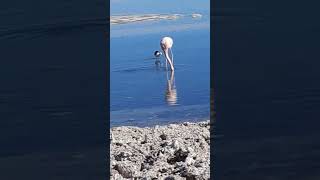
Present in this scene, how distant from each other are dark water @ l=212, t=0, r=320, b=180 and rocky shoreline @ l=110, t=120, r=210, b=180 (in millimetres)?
569

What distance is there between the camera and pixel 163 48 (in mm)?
4664

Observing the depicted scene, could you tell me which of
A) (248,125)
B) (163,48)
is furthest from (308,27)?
(163,48)

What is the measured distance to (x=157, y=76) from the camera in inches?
188

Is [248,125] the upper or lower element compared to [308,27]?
lower

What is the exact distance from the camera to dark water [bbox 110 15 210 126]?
13.9 feet

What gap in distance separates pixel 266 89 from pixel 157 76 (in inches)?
99.4

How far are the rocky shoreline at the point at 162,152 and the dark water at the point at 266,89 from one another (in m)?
0.57

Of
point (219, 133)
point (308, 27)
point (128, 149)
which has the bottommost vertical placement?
point (128, 149)
